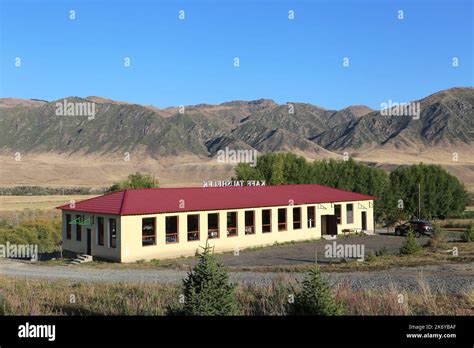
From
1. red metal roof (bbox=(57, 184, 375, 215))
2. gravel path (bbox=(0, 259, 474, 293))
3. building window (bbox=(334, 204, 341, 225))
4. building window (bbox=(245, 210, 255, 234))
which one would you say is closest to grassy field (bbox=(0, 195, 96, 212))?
red metal roof (bbox=(57, 184, 375, 215))

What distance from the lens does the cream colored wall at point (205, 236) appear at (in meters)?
29.8

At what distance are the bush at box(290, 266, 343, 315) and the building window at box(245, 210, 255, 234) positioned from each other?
2669cm

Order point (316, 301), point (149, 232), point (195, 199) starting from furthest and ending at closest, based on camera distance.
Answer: point (149, 232) → point (195, 199) → point (316, 301)

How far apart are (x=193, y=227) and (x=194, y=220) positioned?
52cm

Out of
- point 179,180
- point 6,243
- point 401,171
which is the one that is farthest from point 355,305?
point 179,180

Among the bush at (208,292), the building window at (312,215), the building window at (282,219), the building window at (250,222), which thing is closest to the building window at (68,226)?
the building window at (250,222)

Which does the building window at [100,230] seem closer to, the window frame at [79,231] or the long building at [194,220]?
the long building at [194,220]

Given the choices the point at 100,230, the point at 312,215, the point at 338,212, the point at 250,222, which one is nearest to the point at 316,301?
the point at 100,230

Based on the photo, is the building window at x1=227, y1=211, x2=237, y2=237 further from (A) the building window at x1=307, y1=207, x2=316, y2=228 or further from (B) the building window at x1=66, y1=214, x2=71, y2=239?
(B) the building window at x1=66, y1=214, x2=71, y2=239

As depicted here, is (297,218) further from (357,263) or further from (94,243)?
(94,243)

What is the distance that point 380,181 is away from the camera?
58.4 m

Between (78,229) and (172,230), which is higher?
(78,229)

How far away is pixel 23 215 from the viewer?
6088cm
